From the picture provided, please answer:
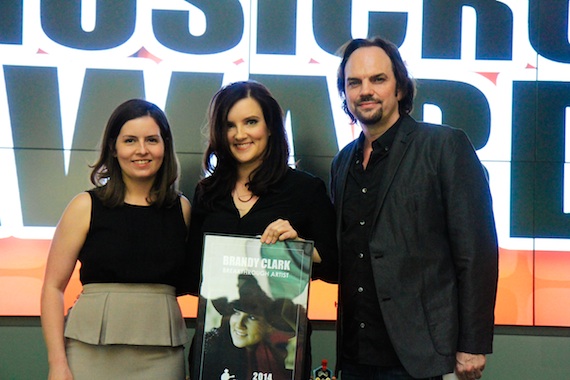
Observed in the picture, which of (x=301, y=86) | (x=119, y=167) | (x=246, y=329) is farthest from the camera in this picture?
(x=301, y=86)

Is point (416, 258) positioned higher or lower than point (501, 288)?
higher

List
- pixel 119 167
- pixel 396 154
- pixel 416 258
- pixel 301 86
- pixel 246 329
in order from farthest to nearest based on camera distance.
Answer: pixel 301 86
pixel 119 167
pixel 396 154
pixel 416 258
pixel 246 329

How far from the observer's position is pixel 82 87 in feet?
14.7

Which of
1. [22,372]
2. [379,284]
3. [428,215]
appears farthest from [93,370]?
[22,372]

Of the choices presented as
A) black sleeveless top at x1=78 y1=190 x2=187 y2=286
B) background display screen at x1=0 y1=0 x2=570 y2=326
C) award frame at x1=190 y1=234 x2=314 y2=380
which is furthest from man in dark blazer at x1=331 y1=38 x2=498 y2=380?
background display screen at x1=0 y1=0 x2=570 y2=326

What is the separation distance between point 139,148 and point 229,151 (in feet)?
1.11

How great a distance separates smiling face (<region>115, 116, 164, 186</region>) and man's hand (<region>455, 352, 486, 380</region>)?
132 centimetres

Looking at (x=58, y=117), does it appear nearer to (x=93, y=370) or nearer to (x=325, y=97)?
(x=325, y=97)

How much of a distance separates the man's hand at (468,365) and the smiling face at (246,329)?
69cm

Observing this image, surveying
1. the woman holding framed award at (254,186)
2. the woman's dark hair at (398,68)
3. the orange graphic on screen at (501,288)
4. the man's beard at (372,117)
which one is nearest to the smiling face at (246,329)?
the woman holding framed award at (254,186)

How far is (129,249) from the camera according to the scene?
2.66 m

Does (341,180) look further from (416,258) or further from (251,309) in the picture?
(251,309)

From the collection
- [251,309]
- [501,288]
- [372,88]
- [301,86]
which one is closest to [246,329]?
[251,309]

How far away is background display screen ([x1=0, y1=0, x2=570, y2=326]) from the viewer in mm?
4461
